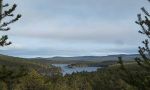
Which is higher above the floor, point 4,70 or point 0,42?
point 0,42

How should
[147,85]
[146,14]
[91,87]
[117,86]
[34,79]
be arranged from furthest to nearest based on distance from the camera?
[91,87]
[117,86]
[34,79]
[146,14]
[147,85]

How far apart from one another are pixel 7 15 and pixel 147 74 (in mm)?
7862

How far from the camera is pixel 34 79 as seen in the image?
4429 inches

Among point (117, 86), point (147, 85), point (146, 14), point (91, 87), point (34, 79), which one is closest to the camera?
point (147, 85)

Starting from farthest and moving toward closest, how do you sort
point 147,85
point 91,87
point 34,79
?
point 91,87 → point 34,79 → point 147,85

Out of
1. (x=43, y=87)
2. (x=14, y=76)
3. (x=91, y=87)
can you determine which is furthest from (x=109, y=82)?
(x=14, y=76)

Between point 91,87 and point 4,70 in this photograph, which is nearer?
point 4,70

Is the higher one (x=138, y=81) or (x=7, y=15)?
(x=7, y=15)

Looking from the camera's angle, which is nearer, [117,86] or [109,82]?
[117,86]

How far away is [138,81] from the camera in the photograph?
822 inches

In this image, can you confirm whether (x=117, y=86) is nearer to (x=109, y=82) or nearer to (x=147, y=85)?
(x=109, y=82)

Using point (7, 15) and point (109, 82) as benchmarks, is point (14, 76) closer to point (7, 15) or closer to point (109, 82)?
point (7, 15)

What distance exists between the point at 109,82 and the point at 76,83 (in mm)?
15350

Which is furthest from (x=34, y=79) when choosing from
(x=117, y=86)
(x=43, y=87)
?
(x=117, y=86)
